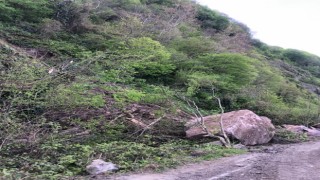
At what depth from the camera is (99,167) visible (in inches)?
280

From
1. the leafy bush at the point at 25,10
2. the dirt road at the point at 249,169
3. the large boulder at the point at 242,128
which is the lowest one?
the large boulder at the point at 242,128

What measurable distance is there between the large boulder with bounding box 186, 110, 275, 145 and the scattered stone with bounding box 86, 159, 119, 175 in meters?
5.18

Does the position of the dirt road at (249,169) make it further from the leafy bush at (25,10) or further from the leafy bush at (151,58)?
the leafy bush at (25,10)

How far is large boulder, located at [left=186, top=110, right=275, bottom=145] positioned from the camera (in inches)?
478

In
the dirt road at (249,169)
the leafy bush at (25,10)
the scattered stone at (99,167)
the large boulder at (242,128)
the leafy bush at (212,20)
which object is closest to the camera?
the dirt road at (249,169)

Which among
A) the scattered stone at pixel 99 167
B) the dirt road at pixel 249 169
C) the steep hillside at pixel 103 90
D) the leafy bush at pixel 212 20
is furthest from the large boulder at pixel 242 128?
the leafy bush at pixel 212 20

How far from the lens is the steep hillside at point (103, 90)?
323 inches

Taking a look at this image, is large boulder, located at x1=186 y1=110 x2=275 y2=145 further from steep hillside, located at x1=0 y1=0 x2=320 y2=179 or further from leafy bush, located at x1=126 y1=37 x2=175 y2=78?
leafy bush, located at x1=126 y1=37 x2=175 y2=78

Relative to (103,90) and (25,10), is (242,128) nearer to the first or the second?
(103,90)

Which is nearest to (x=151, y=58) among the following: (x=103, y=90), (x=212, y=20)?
(x=103, y=90)

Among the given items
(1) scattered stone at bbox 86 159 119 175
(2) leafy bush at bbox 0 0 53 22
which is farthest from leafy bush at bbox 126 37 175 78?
(1) scattered stone at bbox 86 159 119 175

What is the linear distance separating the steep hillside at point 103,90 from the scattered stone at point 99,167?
29 cm

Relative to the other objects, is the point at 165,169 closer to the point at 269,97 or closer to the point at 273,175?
the point at 273,175

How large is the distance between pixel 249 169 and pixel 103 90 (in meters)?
7.02
